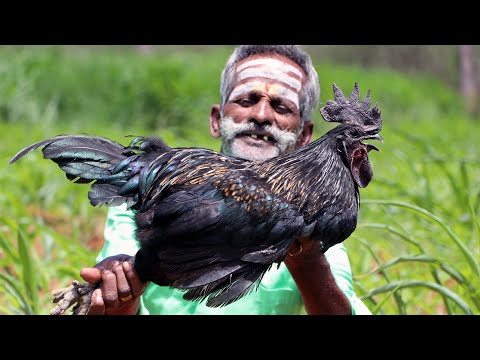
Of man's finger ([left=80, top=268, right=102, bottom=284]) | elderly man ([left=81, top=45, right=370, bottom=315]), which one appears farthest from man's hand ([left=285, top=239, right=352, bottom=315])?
man's finger ([left=80, top=268, right=102, bottom=284])

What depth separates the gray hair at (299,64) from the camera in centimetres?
215

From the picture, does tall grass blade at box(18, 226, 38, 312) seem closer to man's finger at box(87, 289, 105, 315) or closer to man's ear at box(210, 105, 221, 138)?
man's ear at box(210, 105, 221, 138)

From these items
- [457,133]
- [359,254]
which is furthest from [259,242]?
[457,133]

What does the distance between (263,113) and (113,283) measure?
0.66m

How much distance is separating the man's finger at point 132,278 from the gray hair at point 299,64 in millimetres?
710

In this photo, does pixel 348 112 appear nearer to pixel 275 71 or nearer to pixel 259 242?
pixel 259 242

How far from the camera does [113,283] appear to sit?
5.43 feet

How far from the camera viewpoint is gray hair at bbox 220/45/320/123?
2.15m

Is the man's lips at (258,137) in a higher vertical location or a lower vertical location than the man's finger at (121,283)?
higher

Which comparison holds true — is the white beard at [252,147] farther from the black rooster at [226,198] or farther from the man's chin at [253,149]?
the black rooster at [226,198]

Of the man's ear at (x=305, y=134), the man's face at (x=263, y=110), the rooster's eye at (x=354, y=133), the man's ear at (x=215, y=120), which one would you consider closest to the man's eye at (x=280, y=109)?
the man's face at (x=263, y=110)

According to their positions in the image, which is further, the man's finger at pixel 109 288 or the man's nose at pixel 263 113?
the man's nose at pixel 263 113

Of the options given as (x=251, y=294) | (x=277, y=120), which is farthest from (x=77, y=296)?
(x=251, y=294)

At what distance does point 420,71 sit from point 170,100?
7380 mm
